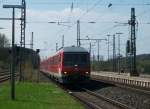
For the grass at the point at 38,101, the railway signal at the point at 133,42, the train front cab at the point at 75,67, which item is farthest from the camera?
the railway signal at the point at 133,42

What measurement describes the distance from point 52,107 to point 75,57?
1869cm

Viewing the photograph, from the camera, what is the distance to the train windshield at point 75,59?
39.7 m

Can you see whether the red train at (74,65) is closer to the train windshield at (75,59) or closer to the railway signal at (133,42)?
the train windshield at (75,59)

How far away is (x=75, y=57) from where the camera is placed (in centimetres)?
4016

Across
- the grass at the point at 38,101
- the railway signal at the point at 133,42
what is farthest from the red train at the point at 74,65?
the railway signal at the point at 133,42

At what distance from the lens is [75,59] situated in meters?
40.1

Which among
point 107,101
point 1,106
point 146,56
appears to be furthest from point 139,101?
point 146,56

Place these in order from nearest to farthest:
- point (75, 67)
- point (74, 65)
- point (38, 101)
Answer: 1. point (38, 101)
2. point (75, 67)
3. point (74, 65)

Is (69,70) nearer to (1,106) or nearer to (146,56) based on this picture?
(1,106)

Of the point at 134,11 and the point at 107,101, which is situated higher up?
the point at 134,11

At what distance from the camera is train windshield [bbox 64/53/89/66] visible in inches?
1561

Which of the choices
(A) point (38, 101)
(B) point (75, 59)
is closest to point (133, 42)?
(B) point (75, 59)

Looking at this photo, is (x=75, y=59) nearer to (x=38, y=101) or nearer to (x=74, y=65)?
(x=74, y=65)

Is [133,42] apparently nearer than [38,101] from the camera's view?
No
